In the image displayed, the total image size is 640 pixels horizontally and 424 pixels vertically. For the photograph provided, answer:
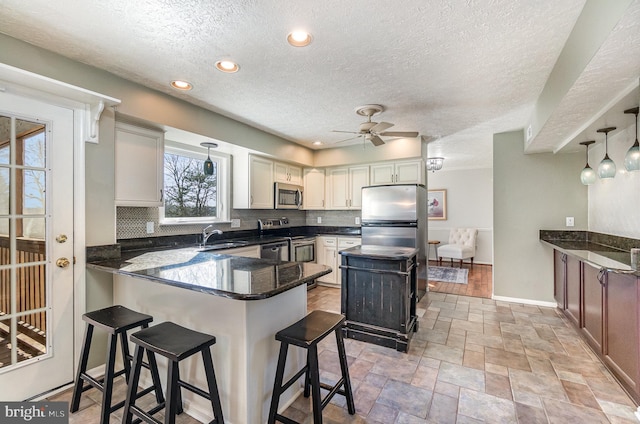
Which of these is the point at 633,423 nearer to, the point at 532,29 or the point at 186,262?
the point at 532,29

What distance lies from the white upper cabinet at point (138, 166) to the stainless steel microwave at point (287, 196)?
195 centimetres

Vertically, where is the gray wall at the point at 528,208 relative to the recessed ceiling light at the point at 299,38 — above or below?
below

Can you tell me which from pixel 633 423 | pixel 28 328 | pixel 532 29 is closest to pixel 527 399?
pixel 633 423

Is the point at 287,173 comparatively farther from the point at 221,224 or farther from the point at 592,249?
the point at 592,249

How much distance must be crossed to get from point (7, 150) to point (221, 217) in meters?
2.39

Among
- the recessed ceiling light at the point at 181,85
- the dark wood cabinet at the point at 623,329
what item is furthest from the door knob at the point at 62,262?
the dark wood cabinet at the point at 623,329

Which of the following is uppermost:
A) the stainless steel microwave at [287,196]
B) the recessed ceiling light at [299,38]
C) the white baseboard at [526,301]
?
the recessed ceiling light at [299,38]

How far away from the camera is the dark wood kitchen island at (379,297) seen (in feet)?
8.80

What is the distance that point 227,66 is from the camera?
2.30m

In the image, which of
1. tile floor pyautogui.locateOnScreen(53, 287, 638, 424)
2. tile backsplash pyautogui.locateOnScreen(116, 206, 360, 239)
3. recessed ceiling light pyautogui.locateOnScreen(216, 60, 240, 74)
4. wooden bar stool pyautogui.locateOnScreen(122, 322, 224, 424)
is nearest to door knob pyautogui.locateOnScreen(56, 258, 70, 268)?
tile backsplash pyautogui.locateOnScreen(116, 206, 360, 239)

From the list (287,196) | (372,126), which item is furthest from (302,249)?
(372,126)

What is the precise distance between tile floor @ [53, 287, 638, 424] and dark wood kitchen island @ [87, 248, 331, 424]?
1.04ft

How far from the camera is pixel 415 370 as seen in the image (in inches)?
92.7

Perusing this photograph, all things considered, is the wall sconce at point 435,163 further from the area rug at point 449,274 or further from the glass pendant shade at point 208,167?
the glass pendant shade at point 208,167
